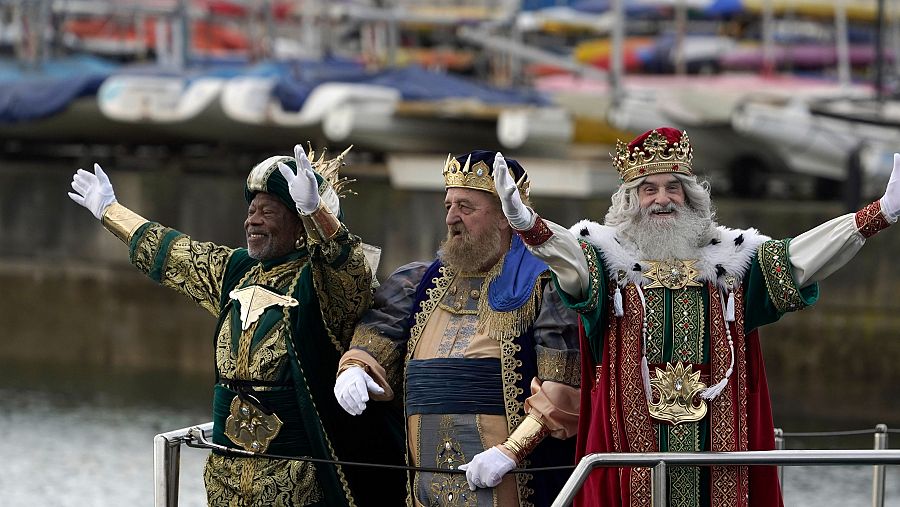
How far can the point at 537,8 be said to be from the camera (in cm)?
2250

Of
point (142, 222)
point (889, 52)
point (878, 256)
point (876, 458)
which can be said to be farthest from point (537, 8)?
point (876, 458)

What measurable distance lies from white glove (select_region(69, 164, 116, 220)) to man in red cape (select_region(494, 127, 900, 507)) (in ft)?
6.22

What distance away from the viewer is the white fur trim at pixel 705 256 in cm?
538

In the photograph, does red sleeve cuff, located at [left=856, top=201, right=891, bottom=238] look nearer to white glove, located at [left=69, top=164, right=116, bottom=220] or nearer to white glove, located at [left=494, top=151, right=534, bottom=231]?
white glove, located at [left=494, top=151, right=534, bottom=231]

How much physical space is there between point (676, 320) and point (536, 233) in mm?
503

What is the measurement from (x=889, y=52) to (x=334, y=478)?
20.2 meters

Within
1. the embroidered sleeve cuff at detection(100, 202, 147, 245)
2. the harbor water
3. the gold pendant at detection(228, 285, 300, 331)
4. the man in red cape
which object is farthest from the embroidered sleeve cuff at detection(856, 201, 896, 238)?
the harbor water

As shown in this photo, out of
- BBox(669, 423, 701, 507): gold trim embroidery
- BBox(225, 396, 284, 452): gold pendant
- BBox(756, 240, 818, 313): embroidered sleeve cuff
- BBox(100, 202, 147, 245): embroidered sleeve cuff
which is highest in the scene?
BBox(100, 202, 147, 245): embroidered sleeve cuff

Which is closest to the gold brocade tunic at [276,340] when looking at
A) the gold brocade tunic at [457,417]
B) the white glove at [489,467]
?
the gold brocade tunic at [457,417]

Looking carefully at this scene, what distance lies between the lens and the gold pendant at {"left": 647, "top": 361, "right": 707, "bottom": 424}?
209 inches

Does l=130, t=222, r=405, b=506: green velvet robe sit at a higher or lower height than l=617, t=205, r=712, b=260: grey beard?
lower

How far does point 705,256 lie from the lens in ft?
17.7

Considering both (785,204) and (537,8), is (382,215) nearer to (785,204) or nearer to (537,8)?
(785,204)

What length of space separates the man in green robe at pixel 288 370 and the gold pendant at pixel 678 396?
1.13 meters
